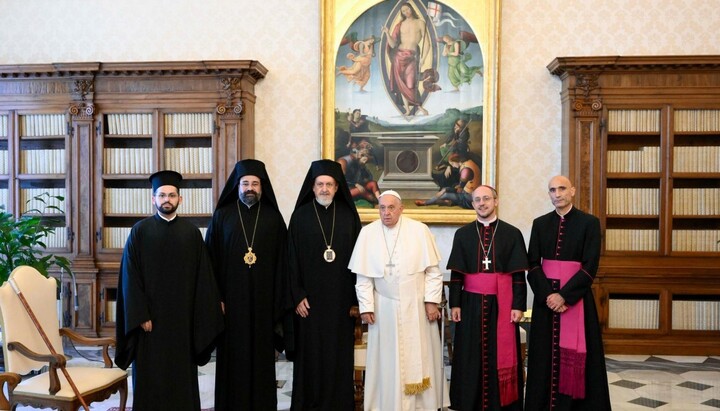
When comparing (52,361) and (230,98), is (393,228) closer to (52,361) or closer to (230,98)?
(52,361)

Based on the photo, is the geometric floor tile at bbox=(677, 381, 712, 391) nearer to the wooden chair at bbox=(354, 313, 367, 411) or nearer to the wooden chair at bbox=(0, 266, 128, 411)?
the wooden chair at bbox=(354, 313, 367, 411)

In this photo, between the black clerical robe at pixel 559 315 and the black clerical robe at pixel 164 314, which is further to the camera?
the black clerical robe at pixel 559 315

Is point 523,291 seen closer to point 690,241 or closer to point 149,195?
point 690,241

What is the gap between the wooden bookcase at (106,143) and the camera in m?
7.03

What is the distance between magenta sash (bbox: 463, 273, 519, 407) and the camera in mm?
4531

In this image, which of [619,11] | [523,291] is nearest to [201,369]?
[523,291]

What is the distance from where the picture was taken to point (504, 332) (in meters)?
4.54

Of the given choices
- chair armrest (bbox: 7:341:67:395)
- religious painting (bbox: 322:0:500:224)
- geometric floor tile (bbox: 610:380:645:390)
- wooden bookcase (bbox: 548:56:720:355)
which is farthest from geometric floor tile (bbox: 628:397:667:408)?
chair armrest (bbox: 7:341:67:395)

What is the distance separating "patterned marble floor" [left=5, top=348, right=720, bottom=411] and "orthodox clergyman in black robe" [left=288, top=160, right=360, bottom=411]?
55 centimetres

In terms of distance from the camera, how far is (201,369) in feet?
20.8

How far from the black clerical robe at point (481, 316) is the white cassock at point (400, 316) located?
138 mm

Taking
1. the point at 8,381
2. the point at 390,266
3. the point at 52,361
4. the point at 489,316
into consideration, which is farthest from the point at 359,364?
the point at 8,381

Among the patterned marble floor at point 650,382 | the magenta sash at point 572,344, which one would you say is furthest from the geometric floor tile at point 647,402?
the magenta sash at point 572,344

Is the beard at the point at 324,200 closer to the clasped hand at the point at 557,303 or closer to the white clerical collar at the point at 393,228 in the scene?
the white clerical collar at the point at 393,228
